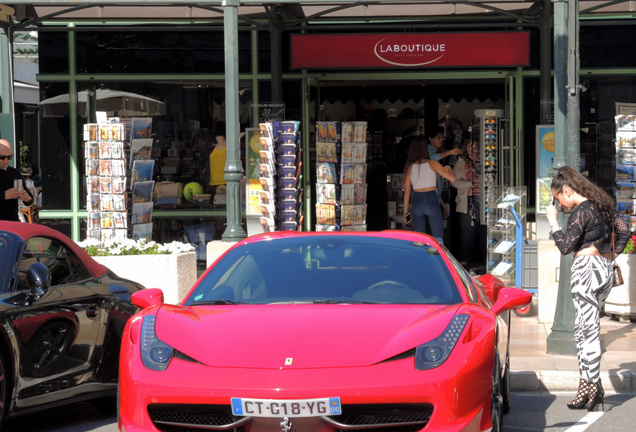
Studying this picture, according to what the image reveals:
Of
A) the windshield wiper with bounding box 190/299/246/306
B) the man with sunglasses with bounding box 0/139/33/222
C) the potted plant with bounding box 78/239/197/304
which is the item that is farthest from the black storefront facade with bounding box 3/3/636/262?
the windshield wiper with bounding box 190/299/246/306

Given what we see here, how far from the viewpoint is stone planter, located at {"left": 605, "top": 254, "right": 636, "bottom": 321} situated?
1134cm

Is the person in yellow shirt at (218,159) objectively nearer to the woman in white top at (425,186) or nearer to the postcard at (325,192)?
the postcard at (325,192)

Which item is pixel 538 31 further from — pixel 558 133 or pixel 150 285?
pixel 150 285

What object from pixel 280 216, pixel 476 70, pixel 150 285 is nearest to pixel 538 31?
pixel 476 70

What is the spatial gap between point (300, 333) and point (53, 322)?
2.50 m

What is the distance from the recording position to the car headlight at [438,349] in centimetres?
481

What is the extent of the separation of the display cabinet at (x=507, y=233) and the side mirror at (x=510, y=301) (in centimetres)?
584

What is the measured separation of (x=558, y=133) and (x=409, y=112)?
29.9 feet

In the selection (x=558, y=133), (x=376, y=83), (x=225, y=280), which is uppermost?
(x=376, y=83)

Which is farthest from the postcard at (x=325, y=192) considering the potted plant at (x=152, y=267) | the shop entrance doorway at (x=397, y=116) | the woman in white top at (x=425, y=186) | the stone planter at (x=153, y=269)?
the stone planter at (x=153, y=269)

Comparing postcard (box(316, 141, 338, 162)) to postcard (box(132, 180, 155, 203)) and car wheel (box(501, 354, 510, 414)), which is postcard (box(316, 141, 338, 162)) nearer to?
postcard (box(132, 180, 155, 203))

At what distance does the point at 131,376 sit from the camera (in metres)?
4.95

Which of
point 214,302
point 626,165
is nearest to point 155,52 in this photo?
point 626,165

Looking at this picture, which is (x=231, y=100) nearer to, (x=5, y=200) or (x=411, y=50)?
(x=5, y=200)
